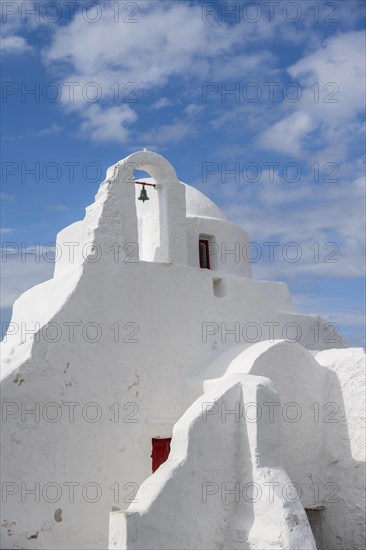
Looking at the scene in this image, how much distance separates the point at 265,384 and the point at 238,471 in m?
1.41

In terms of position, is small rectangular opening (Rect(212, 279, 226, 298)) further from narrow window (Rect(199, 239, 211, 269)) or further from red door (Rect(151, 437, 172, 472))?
red door (Rect(151, 437, 172, 472))

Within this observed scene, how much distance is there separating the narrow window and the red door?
408 cm

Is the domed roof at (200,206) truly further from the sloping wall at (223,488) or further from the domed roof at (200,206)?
the sloping wall at (223,488)

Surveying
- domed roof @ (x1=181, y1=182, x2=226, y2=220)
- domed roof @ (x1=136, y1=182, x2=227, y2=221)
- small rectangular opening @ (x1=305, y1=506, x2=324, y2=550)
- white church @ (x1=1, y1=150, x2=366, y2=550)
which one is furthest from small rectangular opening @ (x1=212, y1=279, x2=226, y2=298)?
small rectangular opening @ (x1=305, y1=506, x2=324, y2=550)

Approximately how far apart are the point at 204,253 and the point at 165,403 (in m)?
3.77

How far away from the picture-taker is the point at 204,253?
1442 cm

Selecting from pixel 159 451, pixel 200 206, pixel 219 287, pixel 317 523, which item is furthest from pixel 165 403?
pixel 200 206

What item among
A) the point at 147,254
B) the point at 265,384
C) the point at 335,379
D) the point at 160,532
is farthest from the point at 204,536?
the point at 147,254

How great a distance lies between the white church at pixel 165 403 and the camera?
1005 centimetres

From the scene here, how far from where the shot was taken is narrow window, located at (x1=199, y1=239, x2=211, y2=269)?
1437 cm

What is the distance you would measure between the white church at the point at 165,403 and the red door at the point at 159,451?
0.11 feet

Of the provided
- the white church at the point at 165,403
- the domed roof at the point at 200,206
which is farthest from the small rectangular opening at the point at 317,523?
the domed roof at the point at 200,206

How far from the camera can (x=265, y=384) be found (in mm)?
10828

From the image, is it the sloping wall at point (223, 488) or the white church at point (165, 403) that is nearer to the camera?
the sloping wall at point (223, 488)
